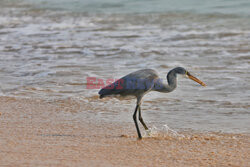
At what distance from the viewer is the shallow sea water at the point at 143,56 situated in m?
6.06

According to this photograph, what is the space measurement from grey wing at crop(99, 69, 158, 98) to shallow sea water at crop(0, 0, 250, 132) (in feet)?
2.40

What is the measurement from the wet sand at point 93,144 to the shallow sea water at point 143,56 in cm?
44

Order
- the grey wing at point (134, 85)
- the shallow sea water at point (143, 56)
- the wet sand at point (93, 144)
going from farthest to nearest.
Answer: the shallow sea water at point (143, 56)
the grey wing at point (134, 85)
the wet sand at point (93, 144)

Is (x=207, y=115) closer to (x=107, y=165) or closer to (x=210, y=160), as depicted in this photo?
(x=210, y=160)

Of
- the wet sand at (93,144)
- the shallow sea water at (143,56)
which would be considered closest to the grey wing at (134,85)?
the wet sand at (93,144)

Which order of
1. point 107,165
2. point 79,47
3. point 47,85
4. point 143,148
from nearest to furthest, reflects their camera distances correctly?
point 107,165, point 143,148, point 47,85, point 79,47

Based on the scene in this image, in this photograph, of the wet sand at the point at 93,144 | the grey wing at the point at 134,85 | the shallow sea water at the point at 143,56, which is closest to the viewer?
the wet sand at the point at 93,144

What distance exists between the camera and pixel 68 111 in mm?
5996

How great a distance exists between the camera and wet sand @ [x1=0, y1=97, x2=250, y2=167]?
389 cm

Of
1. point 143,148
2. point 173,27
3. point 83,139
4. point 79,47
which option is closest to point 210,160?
point 143,148

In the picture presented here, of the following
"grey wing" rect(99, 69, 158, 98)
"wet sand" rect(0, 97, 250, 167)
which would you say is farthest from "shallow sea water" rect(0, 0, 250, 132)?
"grey wing" rect(99, 69, 158, 98)

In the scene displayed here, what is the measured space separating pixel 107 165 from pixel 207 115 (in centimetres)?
236

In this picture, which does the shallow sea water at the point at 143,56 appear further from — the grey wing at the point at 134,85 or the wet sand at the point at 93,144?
the grey wing at the point at 134,85

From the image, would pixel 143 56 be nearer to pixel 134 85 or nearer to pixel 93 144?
pixel 134 85
